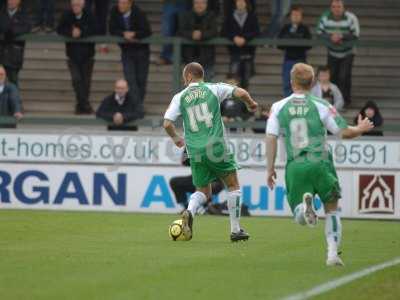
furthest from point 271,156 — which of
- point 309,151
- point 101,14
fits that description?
point 101,14

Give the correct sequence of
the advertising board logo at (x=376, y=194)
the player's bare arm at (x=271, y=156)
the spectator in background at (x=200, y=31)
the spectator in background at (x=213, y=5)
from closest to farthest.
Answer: the player's bare arm at (x=271, y=156), the advertising board logo at (x=376, y=194), the spectator in background at (x=200, y=31), the spectator in background at (x=213, y=5)

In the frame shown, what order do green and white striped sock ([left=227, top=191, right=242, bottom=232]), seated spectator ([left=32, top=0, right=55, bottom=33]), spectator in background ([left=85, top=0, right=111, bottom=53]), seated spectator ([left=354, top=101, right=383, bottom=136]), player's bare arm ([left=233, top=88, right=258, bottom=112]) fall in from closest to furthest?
player's bare arm ([left=233, top=88, right=258, bottom=112]) → green and white striped sock ([left=227, top=191, right=242, bottom=232]) → seated spectator ([left=354, top=101, right=383, bottom=136]) → spectator in background ([left=85, top=0, right=111, bottom=53]) → seated spectator ([left=32, top=0, right=55, bottom=33])

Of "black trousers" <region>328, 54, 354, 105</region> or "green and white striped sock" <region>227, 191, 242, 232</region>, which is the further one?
"black trousers" <region>328, 54, 354, 105</region>

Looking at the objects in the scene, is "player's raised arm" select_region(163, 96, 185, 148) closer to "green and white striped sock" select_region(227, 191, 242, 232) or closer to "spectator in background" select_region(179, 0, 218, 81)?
"green and white striped sock" select_region(227, 191, 242, 232)

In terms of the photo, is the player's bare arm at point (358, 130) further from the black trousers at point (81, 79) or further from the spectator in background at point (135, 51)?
the black trousers at point (81, 79)

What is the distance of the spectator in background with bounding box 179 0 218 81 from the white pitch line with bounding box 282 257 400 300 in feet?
33.9

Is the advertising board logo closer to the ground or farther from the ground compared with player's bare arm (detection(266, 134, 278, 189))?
closer to the ground

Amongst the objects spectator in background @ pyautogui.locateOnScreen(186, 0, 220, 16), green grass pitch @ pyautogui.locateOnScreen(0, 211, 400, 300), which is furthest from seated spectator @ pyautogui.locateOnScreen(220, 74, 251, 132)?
green grass pitch @ pyautogui.locateOnScreen(0, 211, 400, 300)

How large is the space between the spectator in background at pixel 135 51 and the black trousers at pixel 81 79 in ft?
2.23

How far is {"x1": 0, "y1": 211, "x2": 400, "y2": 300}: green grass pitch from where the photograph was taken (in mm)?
10250

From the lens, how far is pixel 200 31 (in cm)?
2278

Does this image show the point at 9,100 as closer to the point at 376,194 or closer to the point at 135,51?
the point at 135,51

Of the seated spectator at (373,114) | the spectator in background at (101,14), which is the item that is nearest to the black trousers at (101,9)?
the spectator in background at (101,14)

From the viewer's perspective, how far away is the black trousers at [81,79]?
2325 cm
